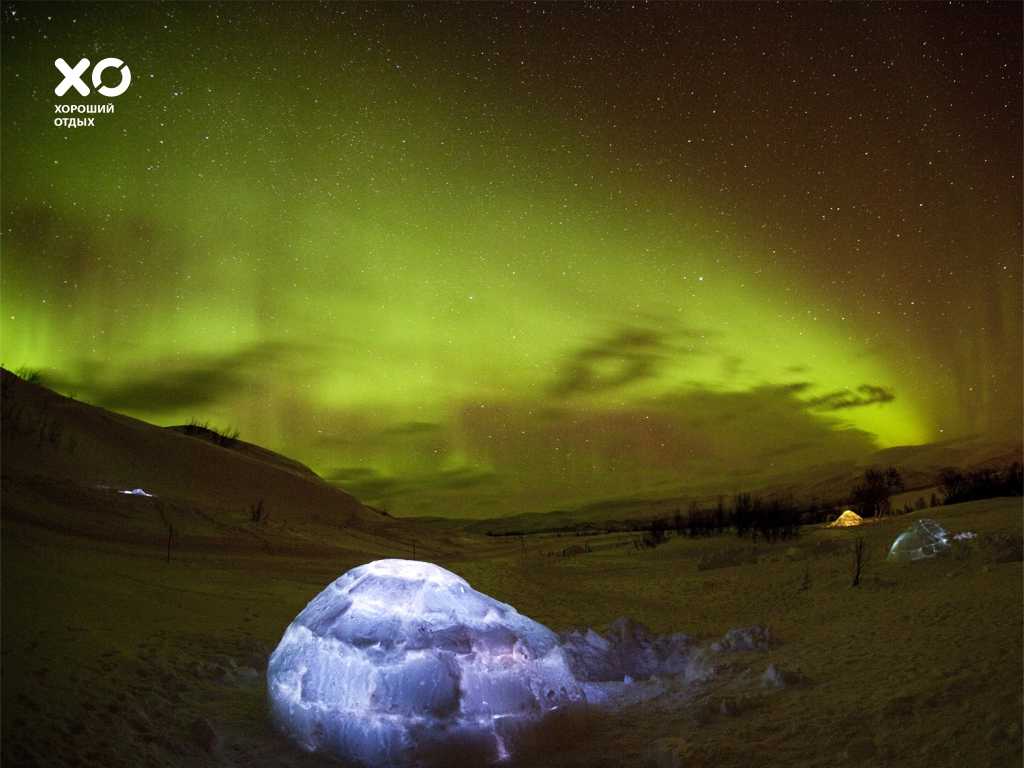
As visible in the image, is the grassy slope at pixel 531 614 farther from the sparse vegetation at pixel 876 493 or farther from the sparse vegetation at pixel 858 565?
the sparse vegetation at pixel 876 493

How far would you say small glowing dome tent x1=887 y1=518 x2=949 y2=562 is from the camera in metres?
10.7

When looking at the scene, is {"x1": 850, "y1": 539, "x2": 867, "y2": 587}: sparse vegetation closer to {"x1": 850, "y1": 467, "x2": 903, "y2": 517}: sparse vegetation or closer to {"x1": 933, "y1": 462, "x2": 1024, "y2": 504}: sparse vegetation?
{"x1": 933, "y1": 462, "x2": 1024, "y2": 504}: sparse vegetation

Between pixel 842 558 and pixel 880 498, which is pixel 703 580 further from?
pixel 880 498

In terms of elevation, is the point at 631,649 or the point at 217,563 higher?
the point at 217,563

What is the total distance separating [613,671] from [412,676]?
9.54ft

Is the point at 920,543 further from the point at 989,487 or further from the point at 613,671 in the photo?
the point at 989,487

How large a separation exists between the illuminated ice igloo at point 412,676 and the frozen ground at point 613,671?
243mm

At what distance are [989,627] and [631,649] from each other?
3318mm

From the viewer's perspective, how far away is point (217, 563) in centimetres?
1080

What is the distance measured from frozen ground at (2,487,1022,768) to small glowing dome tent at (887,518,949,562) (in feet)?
Answer: 1.16

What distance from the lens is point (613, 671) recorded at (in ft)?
23.5

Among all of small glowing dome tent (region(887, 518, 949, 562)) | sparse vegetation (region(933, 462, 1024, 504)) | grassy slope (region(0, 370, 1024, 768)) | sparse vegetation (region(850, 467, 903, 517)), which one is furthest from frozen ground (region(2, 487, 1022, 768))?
sparse vegetation (region(850, 467, 903, 517))

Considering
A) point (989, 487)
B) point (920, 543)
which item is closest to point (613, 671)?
point (920, 543)

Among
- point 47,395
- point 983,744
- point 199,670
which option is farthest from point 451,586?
point 47,395
